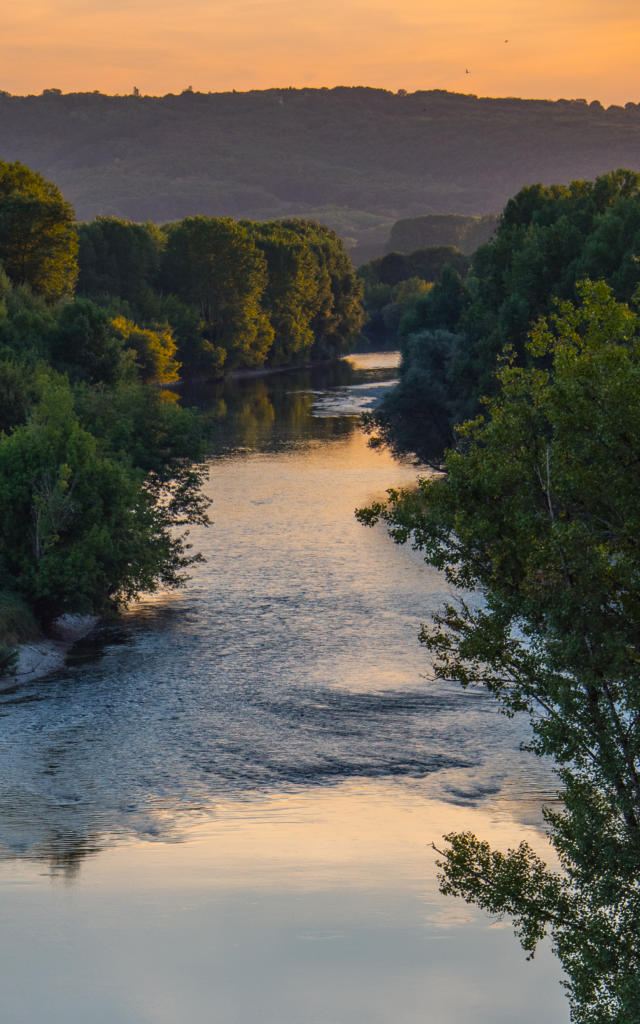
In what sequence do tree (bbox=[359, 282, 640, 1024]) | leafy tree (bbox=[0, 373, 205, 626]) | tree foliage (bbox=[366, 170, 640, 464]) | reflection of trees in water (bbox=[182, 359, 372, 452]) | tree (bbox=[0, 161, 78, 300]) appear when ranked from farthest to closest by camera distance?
tree (bbox=[0, 161, 78, 300])
reflection of trees in water (bbox=[182, 359, 372, 452])
tree foliage (bbox=[366, 170, 640, 464])
leafy tree (bbox=[0, 373, 205, 626])
tree (bbox=[359, 282, 640, 1024])

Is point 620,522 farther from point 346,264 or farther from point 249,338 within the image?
point 346,264

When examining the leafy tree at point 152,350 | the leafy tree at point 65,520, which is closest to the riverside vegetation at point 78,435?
the leafy tree at point 65,520

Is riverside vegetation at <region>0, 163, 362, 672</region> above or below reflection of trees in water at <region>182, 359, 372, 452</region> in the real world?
above

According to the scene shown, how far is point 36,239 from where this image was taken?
3081 inches

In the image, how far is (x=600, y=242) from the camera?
170 feet

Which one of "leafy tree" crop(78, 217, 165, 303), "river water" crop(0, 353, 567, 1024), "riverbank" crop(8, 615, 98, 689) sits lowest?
"river water" crop(0, 353, 567, 1024)

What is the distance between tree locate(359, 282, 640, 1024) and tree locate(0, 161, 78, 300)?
217ft

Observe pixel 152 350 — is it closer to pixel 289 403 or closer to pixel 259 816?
pixel 289 403

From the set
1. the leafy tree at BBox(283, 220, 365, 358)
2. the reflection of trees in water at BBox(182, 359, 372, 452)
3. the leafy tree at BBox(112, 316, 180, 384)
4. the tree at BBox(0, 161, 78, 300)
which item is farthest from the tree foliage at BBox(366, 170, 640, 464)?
the leafy tree at BBox(283, 220, 365, 358)

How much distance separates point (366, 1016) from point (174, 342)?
9334cm

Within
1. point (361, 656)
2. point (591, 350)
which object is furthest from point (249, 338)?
point (591, 350)

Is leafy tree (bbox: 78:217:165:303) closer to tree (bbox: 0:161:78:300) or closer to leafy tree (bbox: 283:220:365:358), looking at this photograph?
tree (bbox: 0:161:78:300)

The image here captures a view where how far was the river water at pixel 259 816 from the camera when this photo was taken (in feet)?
61.0

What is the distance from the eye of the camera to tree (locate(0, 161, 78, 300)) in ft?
253
